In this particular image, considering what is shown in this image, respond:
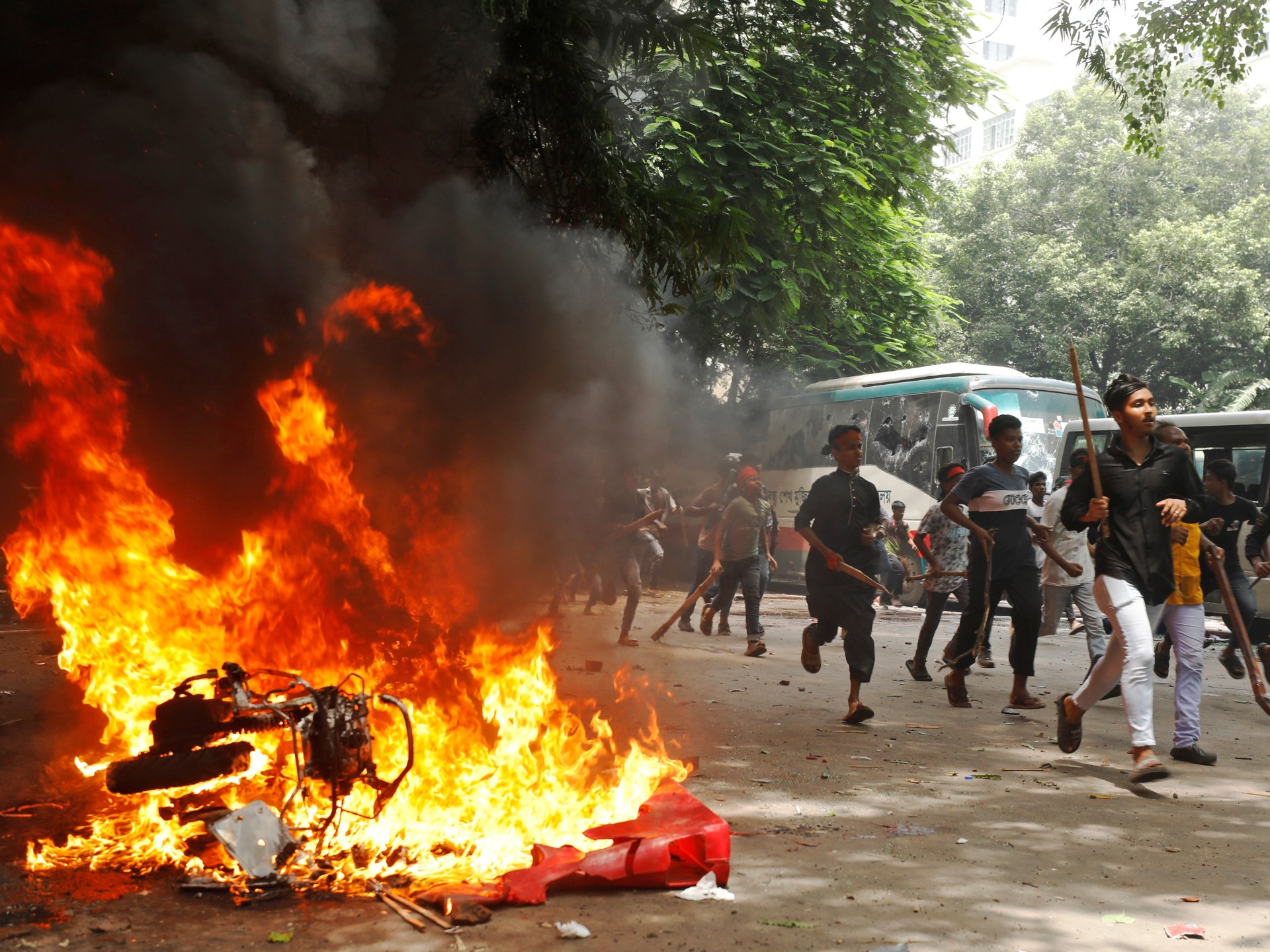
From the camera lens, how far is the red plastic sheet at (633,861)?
3.30m

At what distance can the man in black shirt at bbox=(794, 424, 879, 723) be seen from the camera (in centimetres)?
629

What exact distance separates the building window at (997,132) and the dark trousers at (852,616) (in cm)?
5933

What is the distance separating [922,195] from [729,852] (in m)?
10.6

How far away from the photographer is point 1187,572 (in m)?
5.80

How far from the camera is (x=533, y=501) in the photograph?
7.52 metres

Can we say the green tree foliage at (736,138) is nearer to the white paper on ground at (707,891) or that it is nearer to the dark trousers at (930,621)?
the dark trousers at (930,621)

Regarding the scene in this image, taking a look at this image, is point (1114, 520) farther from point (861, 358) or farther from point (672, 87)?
point (861, 358)

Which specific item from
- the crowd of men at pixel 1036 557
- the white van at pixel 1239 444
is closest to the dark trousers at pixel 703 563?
the crowd of men at pixel 1036 557

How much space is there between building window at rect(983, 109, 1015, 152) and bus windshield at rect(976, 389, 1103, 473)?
49563mm

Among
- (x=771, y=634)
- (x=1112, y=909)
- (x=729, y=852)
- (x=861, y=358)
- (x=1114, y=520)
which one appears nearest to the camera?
(x=1112, y=909)

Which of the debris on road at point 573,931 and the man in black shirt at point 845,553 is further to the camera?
the man in black shirt at point 845,553

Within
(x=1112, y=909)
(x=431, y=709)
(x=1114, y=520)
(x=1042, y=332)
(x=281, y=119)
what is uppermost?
(x=1042, y=332)

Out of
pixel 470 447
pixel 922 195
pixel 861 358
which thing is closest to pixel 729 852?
pixel 470 447

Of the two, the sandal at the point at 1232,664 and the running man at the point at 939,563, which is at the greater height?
the running man at the point at 939,563
